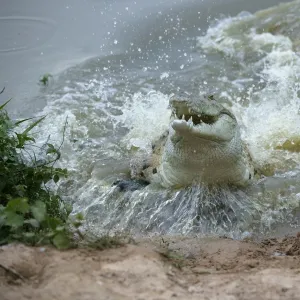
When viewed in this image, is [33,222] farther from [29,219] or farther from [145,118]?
[145,118]

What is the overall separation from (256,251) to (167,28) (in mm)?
6884

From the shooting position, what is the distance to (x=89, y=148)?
21.2 ft

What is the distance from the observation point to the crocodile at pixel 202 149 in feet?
15.8

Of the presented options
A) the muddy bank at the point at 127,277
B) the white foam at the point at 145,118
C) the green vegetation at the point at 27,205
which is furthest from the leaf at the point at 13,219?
the white foam at the point at 145,118

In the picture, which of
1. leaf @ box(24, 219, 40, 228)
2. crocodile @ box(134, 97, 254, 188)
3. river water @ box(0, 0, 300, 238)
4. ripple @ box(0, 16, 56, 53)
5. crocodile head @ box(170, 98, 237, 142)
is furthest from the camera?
ripple @ box(0, 16, 56, 53)

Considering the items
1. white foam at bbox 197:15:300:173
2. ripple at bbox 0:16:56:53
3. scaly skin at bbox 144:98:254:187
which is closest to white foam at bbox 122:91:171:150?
white foam at bbox 197:15:300:173

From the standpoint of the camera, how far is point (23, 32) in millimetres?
9430

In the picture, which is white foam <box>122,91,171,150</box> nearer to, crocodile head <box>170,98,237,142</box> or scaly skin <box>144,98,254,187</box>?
scaly skin <box>144,98,254,187</box>

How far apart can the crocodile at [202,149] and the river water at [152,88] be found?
0.41 ft

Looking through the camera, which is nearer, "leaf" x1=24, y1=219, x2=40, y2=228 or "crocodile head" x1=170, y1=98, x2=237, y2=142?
"leaf" x1=24, y1=219, x2=40, y2=228

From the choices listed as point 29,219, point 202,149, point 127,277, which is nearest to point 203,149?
point 202,149

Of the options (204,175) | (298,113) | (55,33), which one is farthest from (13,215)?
(55,33)

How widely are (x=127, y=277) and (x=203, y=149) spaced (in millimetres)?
2566

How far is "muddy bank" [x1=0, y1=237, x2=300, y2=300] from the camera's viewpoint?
7.84ft
